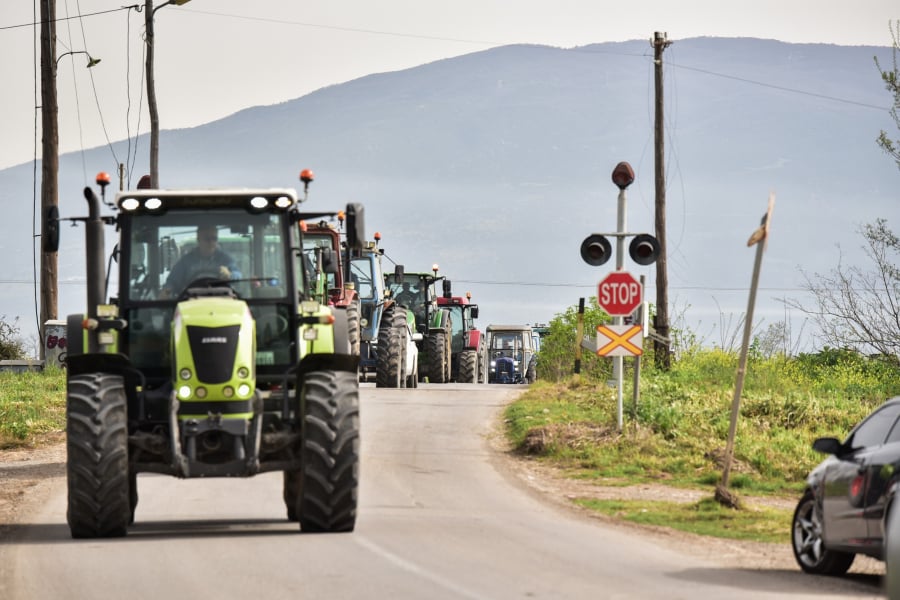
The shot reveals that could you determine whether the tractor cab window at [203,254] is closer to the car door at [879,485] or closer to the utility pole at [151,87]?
the car door at [879,485]

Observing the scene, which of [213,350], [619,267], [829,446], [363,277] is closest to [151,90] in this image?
[363,277]

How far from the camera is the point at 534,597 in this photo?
1100 centimetres

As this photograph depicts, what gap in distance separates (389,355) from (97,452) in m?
20.3

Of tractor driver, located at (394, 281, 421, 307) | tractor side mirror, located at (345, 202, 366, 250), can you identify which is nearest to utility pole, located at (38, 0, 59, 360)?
tractor driver, located at (394, 281, 421, 307)

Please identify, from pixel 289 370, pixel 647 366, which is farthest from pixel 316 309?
pixel 647 366

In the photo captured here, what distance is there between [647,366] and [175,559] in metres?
23.1

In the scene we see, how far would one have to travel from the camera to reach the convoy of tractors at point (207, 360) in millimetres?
13664

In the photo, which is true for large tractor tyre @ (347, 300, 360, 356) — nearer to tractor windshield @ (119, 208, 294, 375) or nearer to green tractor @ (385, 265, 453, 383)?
green tractor @ (385, 265, 453, 383)

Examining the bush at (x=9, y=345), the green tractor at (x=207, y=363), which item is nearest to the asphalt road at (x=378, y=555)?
the green tractor at (x=207, y=363)

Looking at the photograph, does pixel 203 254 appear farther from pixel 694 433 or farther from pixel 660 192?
pixel 660 192

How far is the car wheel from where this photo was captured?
41.3ft

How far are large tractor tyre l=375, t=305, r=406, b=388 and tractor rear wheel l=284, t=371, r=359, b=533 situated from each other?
19370 millimetres

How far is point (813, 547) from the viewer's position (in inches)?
505

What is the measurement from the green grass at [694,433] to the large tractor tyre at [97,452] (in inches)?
222
